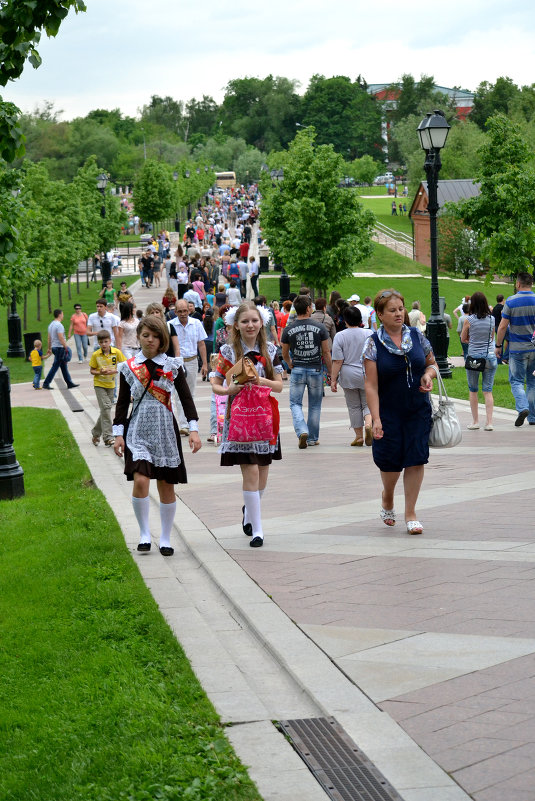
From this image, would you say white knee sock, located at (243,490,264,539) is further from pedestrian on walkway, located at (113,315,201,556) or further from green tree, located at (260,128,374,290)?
green tree, located at (260,128,374,290)

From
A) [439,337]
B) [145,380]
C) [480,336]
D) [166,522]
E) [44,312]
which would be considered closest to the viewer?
[145,380]

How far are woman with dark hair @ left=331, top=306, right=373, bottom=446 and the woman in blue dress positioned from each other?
502 cm

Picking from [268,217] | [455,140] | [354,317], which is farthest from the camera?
[455,140]

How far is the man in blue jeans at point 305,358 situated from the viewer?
12633mm

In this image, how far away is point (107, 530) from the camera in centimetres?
844

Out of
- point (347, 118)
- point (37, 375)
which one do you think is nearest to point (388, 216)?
point (347, 118)

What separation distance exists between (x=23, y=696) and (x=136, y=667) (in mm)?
556

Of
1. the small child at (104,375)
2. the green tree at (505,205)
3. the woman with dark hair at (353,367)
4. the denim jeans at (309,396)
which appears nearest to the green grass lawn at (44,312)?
the small child at (104,375)

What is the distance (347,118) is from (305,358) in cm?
17153

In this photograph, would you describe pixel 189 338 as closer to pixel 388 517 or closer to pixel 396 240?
pixel 388 517

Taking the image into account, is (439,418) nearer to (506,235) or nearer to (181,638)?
(181,638)

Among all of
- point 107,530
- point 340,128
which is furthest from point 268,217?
point 340,128

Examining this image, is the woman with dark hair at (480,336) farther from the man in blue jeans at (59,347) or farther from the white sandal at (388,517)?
the man in blue jeans at (59,347)

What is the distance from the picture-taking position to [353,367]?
12836 mm
